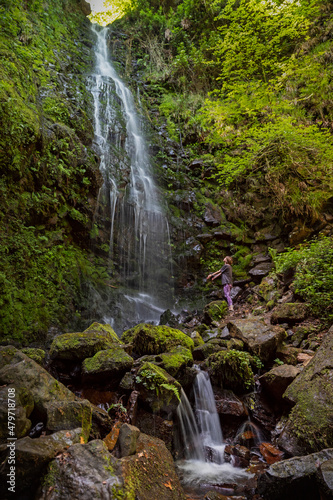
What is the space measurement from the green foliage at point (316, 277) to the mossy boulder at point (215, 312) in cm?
247

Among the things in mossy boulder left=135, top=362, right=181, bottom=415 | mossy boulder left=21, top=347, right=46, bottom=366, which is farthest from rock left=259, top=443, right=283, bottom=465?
mossy boulder left=21, top=347, right=46, bottom=366

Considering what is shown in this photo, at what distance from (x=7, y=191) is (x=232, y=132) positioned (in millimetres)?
9968

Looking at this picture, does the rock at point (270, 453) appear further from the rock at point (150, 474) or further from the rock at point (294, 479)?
the rock at point (150, 474)

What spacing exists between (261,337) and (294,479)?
2.82 meters

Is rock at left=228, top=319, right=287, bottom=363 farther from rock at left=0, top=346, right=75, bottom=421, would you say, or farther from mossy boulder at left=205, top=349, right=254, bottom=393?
rock at left=0, top=346, right=75, bottom=421

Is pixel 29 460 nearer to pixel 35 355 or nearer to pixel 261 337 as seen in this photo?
pixel 35 355

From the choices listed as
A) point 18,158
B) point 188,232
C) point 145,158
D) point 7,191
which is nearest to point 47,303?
point 7,191

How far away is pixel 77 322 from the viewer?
6605 mm

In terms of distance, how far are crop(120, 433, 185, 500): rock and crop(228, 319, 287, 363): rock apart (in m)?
2.75

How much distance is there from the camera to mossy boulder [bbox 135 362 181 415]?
3.53m

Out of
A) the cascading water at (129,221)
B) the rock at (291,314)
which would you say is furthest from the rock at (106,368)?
the cascading water at (129,221)

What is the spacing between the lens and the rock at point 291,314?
560cm

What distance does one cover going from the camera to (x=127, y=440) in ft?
7.84

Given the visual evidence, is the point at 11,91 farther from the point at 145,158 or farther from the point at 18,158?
the point at 145,158
